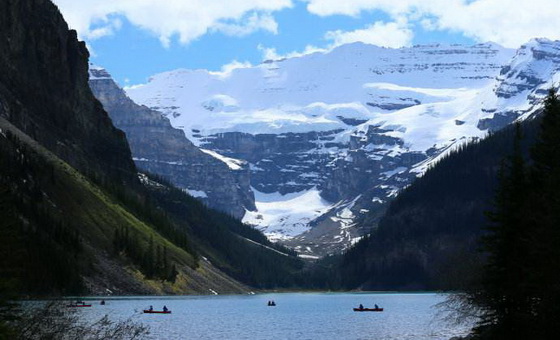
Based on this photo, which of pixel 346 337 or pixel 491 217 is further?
pixel 346 337

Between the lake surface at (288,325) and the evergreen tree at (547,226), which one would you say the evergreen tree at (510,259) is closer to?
the evergreen tree at (547,226)

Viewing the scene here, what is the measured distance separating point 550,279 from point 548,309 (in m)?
2.04

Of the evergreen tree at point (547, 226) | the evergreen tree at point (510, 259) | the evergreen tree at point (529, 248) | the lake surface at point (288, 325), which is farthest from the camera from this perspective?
the lake surface at point (288, 325)

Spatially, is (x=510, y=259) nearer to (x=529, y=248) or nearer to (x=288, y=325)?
(x=529, y=248)

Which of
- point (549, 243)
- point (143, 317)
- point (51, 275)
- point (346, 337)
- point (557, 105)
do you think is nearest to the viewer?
point (549, 243)

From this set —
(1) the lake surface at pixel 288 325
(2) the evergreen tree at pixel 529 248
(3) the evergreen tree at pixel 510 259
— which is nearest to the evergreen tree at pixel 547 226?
(2) the evergreen tree at pixel 529 248

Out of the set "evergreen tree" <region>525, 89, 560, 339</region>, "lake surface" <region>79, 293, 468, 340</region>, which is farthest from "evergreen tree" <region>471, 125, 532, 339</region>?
"lake surface" <region>79, 293, 468, 340</region>

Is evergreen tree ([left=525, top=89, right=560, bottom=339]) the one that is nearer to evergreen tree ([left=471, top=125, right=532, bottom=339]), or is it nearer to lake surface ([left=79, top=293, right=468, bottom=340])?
evergreen tree ([left=471, top=125, right=532, bottom=339])

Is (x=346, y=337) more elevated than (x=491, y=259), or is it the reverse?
(x=491, y=259)

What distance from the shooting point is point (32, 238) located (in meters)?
189

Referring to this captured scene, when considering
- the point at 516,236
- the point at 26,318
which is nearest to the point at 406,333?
the point at 516,236

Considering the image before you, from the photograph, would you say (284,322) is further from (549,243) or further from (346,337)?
(549,243)

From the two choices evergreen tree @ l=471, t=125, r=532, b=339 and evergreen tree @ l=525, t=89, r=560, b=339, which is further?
evergreen tree @ l=471, t=125, r=532, b=339

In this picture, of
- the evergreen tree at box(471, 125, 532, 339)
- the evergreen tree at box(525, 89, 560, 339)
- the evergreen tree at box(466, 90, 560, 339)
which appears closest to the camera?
the evergreen tree at box(525, 89, 560, 339)
